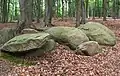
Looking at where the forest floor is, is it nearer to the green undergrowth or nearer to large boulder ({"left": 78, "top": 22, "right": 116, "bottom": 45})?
the green undergrowth

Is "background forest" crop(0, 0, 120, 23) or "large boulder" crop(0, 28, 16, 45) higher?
"background forest" crop(0, 0, 120, 23)

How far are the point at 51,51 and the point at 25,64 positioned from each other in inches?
68.8

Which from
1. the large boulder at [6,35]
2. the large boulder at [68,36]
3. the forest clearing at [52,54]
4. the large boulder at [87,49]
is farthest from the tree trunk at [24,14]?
the large boulder at [87,49]

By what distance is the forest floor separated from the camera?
8.04 m

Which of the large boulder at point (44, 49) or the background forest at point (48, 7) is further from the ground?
the background forest at point (48, 7)

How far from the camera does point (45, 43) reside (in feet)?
30.8

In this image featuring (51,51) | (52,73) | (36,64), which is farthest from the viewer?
(51,51)

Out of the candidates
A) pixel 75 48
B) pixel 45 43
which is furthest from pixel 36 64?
pixel 75 48

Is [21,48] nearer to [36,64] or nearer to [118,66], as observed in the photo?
[36,64]

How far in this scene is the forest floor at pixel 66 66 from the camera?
804 centimetres

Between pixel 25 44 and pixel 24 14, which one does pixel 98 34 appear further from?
pixel 25 44

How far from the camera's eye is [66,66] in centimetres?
871

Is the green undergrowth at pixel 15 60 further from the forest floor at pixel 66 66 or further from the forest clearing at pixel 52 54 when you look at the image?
the forest floor at pixel 66 66

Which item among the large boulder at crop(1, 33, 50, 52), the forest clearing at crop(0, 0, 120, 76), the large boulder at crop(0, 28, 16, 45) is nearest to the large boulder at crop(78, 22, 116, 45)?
the forest clearing at crop(0, 0, 120, 76)
